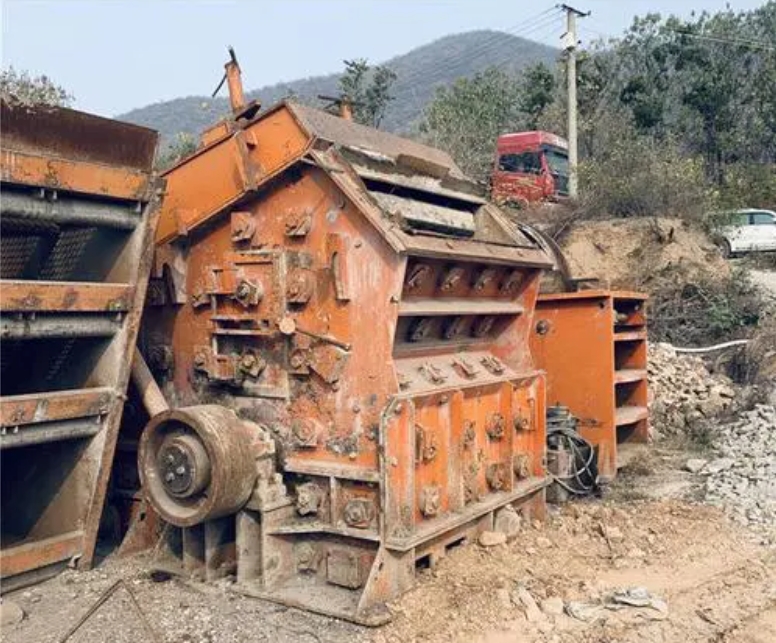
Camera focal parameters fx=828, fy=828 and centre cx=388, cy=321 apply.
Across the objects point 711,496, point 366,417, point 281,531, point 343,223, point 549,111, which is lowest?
point 711,496

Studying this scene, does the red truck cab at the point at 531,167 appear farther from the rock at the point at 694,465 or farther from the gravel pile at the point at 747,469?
the rock at the point at 694,465

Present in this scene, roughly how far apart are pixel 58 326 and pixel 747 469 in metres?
5.17

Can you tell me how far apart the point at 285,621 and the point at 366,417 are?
41.2 inches

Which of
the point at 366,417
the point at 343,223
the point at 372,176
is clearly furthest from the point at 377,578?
the point at 372,176

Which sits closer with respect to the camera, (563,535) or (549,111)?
(563,535)

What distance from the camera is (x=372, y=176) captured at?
14.9 ft

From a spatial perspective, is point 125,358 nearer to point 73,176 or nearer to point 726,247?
point 73,176

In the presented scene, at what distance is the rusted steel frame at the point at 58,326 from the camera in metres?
4.02

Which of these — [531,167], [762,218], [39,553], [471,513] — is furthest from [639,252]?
[39,553]

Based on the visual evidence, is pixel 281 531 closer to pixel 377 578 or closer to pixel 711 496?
pixel 377 578

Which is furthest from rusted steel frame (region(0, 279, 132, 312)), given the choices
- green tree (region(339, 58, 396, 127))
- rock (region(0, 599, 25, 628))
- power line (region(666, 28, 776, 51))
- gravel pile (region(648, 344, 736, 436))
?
power line (region(666, 28, 776, 51))

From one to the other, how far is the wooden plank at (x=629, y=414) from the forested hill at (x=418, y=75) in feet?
232

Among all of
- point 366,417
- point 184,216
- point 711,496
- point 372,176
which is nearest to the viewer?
point 366,417

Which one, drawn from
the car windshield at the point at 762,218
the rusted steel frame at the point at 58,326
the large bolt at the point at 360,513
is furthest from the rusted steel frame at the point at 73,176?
the car windshield at the point at 762,218
